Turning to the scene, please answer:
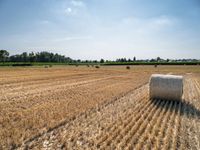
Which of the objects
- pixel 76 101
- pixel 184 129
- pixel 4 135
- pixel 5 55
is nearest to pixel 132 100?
pixel 76 101

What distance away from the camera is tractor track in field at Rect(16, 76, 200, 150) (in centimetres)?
533

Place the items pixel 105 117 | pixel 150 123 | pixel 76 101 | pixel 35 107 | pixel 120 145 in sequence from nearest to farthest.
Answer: pixel 120 145 < pixel 150 123 < pixel 105 117 < pixel 35 107 < pixel 76 101

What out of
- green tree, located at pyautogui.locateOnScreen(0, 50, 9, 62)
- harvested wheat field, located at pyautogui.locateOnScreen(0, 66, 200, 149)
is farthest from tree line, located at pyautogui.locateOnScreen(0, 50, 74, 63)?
harvested wheat field, located at pyautogui.locateOnScreen(0, 66, 200, 149)

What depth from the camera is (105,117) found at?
7723 mm

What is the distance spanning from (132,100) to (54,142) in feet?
19.9

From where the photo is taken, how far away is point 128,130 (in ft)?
20.8

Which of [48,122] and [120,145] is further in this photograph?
[48,122]

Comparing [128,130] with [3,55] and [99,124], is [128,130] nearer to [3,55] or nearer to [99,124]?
[99,124]

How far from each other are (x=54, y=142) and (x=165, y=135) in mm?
2966

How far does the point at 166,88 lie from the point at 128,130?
513cm

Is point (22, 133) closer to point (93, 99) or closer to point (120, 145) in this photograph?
point (120, 145)

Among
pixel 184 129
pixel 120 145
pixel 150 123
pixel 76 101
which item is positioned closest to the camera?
pixel 120 145

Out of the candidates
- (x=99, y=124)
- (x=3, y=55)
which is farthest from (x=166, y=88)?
(x=3, y=55)

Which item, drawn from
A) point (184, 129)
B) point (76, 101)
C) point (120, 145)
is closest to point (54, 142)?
point (120, 145)
